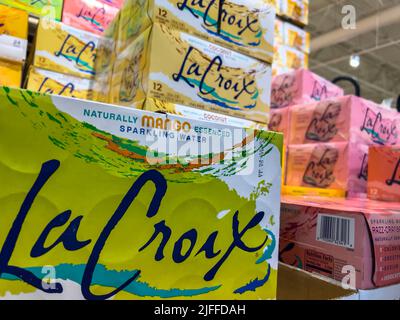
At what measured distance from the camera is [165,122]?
51 cm

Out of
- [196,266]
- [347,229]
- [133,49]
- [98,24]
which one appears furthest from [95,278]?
[98,24]

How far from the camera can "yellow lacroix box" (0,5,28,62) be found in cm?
117

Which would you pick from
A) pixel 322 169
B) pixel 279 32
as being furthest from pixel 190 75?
pixel 279 32

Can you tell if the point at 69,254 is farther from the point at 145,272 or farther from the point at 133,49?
the point at 133,49

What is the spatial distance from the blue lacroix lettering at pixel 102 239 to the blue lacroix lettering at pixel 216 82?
398 mm

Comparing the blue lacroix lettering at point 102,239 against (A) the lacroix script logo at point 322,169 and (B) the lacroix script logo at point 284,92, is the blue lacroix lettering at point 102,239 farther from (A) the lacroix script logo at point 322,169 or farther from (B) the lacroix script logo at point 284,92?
(B) the lacroix script logo at point 284,92

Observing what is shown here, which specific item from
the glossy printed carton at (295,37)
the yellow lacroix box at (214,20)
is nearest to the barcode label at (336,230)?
the yellow lacroix box at (214,20)

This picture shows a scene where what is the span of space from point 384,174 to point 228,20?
804 millimetres

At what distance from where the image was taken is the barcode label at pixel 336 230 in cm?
67

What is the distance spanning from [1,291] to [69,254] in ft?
0.29

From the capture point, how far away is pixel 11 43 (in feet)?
3.89

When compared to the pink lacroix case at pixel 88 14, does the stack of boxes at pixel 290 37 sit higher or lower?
higher

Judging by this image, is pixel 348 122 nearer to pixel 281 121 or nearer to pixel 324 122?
pixel 324 122

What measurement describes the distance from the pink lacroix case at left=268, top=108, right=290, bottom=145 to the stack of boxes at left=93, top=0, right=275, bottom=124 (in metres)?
0.84
